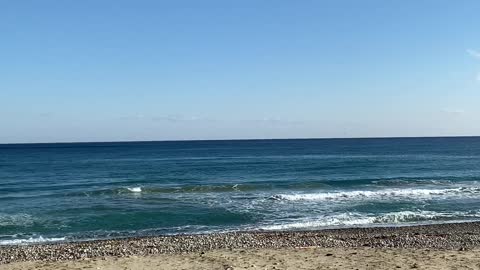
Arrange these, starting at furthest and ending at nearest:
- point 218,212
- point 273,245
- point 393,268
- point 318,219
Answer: point 218,212
point 318,219
point 273,245
point 393,268

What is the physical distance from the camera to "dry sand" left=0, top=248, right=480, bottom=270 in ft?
40.3

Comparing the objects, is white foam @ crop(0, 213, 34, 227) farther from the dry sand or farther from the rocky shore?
the dry sand

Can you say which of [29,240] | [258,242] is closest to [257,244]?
[258,242]

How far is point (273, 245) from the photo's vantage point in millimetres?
16391

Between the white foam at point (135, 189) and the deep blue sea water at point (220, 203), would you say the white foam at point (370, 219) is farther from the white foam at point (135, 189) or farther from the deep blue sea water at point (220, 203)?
the white foam at point (135, 189)

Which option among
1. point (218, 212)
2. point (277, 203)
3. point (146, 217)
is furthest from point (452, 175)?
point (146, 217)

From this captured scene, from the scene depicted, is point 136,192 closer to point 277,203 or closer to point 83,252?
point 277,203

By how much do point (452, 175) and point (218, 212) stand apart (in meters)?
27.9

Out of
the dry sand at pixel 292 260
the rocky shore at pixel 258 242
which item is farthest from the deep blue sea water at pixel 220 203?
the dry sand at pixel 292 260

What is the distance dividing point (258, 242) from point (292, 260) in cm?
408

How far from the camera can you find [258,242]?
56.1ft

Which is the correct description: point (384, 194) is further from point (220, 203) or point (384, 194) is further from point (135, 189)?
point (135, 189)

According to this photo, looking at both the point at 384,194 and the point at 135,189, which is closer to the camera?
the point at 384,194

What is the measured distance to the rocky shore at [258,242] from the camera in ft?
50.0
